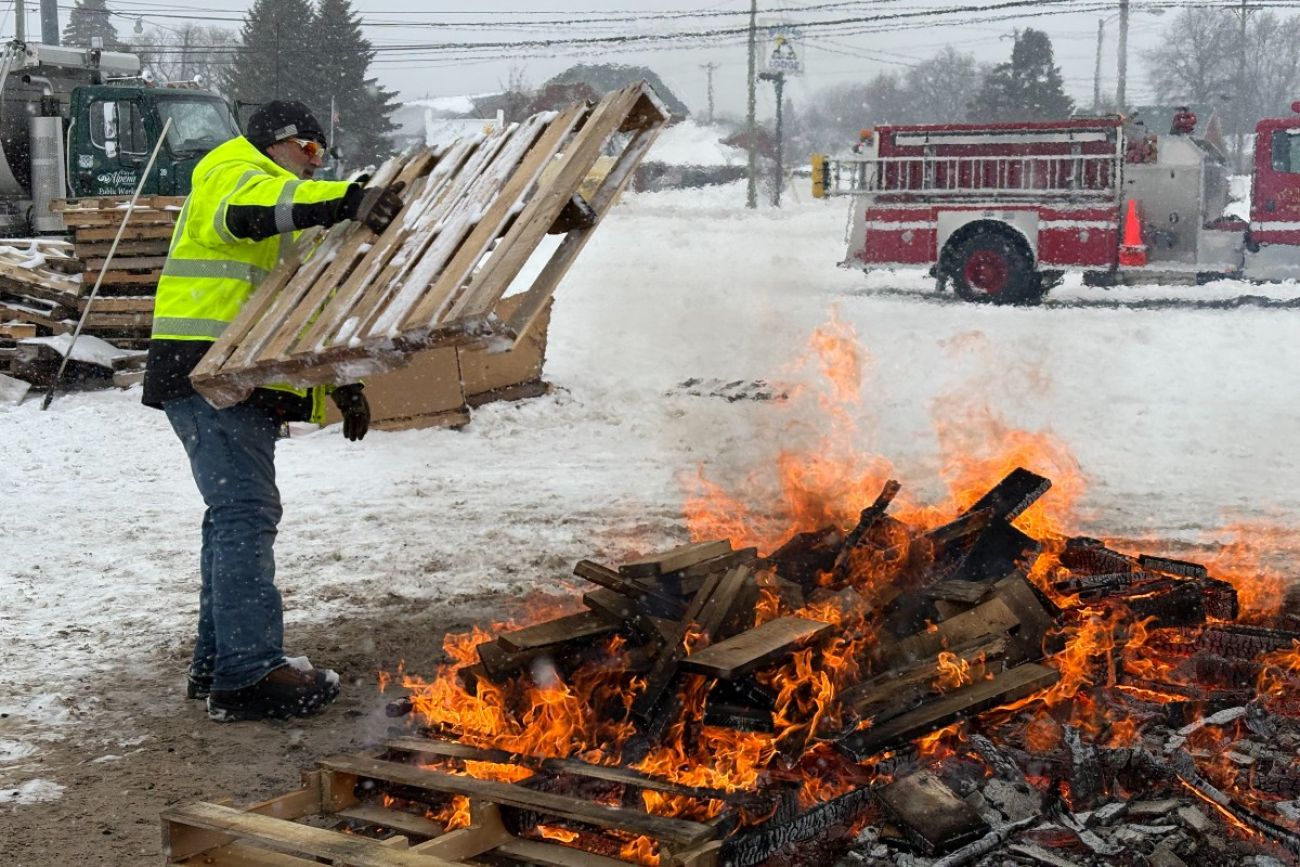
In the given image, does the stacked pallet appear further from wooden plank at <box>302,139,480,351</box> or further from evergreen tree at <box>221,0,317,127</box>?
evergreen tree at <box>221,0,317,127</box>

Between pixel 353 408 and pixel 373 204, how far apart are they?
1049 mm

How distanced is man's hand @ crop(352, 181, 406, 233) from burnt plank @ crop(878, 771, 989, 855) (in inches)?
98.8

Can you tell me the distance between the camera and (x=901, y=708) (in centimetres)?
422

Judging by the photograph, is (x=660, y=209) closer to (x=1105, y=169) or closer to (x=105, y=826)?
(x=1105, y=169)

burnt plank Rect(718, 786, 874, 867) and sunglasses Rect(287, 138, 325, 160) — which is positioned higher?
sunglasses Rect(287, 138, 325, 160)

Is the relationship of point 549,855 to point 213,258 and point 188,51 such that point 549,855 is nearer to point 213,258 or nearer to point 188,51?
point 213,258

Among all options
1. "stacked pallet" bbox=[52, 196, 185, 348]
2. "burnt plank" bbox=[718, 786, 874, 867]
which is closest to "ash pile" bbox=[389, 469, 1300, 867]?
"burnt plank" bbox=[718, 786, 874, 867]

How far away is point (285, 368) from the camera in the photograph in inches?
165

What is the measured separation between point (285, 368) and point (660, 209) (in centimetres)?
3102

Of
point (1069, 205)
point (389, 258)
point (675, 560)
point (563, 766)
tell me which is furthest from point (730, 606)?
point (1069, 205)

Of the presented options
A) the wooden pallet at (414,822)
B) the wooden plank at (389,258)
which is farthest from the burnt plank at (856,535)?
the wooden plank at (389,258)

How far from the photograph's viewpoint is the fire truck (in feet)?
55.5

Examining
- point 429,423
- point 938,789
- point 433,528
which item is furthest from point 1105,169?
point 938,789

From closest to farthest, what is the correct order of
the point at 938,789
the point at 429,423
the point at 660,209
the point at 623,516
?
1. the point at 938,789
2. the point at 623,516
3. the point at 429,423
4. the point at 660,209
